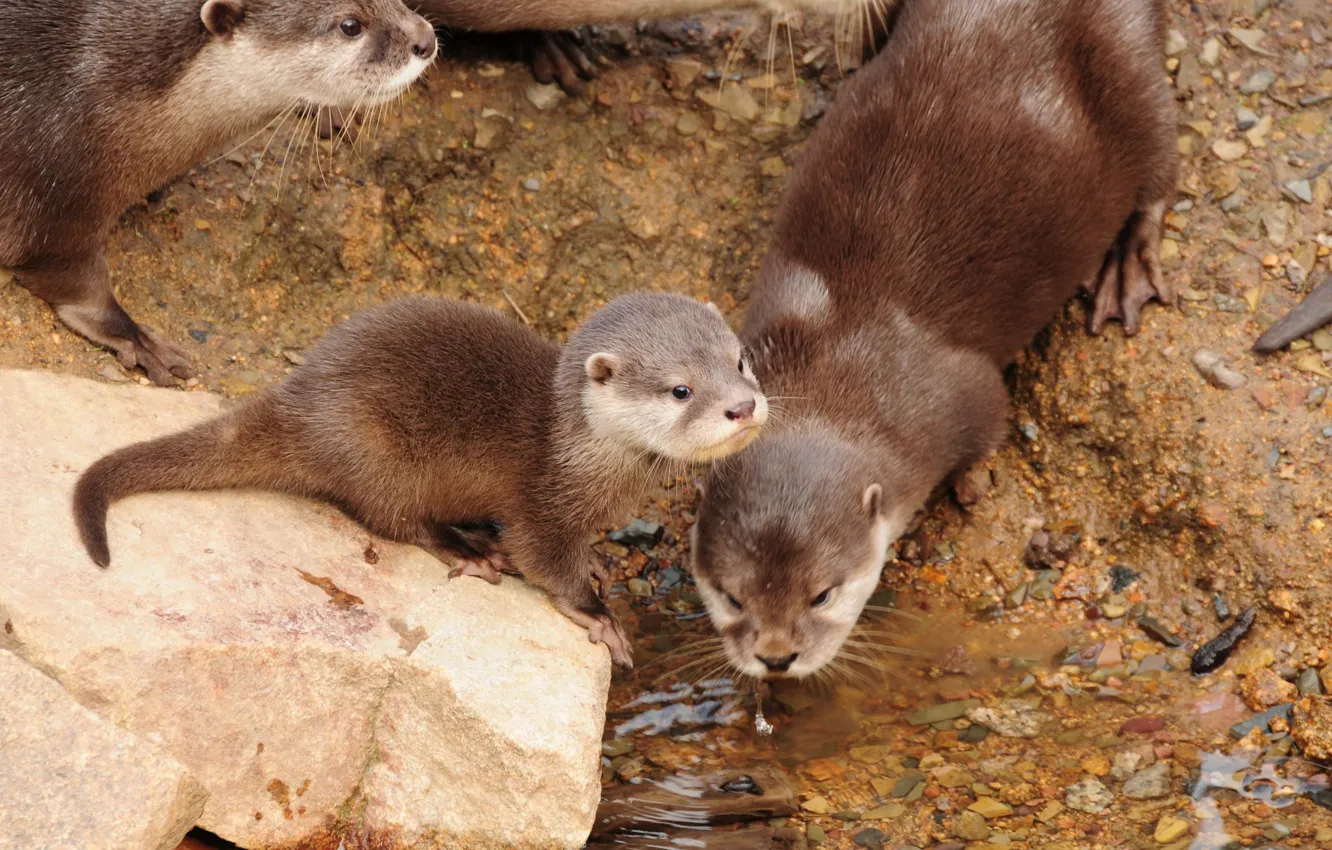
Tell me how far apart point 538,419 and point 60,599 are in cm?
104

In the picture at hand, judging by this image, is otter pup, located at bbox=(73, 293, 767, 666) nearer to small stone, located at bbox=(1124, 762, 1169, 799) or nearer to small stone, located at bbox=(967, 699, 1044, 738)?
small stone, located at bbox=(967, 699, 1044, 738)

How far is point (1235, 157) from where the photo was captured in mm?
4113

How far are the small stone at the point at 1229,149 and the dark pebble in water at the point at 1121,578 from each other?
3.86 feet

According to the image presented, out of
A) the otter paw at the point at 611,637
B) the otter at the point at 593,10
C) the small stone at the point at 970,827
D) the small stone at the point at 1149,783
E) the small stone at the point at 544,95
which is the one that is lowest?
the small stone at the point at 1149,783

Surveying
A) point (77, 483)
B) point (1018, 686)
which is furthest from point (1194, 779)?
point (77, 483)

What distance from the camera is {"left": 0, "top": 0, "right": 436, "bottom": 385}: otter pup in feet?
11.0

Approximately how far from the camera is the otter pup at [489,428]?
314 centimetres

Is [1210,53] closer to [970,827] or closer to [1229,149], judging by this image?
[1229,149]

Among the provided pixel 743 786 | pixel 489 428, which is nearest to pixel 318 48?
pixel 489 428

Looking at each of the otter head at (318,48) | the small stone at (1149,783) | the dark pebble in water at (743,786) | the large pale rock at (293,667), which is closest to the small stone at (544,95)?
the otter head at (318,48)

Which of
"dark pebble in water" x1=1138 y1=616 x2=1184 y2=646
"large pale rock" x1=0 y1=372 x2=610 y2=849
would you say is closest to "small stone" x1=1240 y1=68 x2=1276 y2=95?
"dark pebble in water" x1=1138 y1=616 x2=1184 y2=646

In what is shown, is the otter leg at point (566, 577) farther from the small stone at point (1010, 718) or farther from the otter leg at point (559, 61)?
the otter leg at point (559, 61)

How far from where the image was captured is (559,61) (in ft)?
14.0

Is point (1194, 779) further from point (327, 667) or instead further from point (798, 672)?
point (327, 667)
